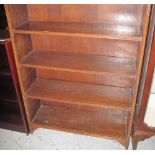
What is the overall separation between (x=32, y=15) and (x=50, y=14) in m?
0.14

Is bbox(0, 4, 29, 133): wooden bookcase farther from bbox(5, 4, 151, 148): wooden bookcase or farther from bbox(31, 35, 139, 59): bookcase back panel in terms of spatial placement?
bbox(31, 35, 139, 59): bookcase back panel

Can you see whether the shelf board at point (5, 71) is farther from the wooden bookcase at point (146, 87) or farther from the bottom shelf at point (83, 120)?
the wooden bookcase at point (146, 87)

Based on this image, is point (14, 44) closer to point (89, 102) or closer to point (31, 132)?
point (89, 102)

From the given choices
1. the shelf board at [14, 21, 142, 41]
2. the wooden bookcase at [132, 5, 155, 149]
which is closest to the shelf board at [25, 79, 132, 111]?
the wooden bookcase at [132, 5, 155, 149]

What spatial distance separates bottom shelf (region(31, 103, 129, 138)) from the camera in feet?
5.93

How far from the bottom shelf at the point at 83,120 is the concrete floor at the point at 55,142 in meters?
0.12

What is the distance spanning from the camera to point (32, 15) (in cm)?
157

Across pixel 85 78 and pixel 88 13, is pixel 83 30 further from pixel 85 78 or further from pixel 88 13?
pixel 85 78

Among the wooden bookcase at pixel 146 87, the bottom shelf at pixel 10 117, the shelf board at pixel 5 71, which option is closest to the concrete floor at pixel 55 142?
the bottom shelf at pixel 10 117

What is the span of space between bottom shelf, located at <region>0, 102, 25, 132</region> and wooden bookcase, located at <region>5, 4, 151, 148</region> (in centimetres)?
13

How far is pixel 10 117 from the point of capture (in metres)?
1.97

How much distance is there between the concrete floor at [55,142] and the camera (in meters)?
1.83
